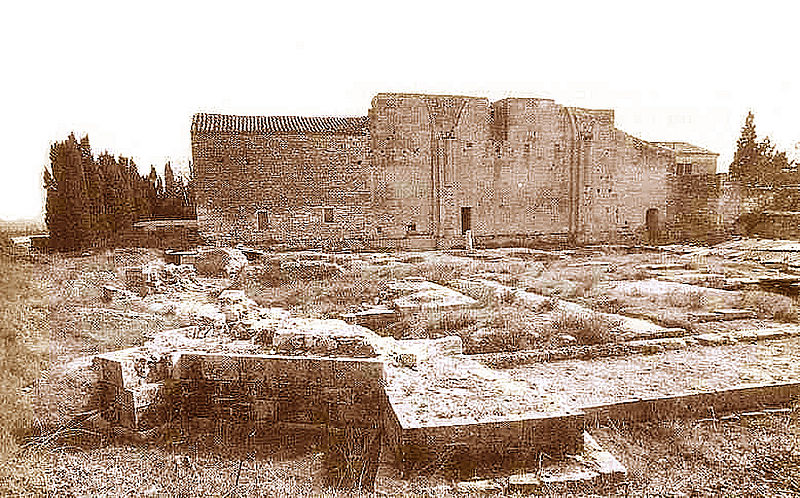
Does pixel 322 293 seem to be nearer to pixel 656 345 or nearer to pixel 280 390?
pixel 280 390

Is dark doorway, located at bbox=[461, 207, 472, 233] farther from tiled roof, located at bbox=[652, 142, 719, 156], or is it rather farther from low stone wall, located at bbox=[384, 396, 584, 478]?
low stone wall, located at bbox=[384, 396, 584, 478]

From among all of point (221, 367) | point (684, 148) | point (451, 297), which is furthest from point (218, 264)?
point (684, 148)

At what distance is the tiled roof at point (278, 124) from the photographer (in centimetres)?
2070

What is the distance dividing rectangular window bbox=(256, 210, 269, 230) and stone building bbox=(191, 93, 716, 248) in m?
0.04

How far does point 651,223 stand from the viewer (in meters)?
27.1

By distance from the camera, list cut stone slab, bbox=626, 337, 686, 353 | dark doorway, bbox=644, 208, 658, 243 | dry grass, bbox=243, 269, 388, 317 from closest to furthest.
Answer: cut stone slab, bbox=626, 337, 686, 353 < dry grass, bbox=243, 269, 388, 317 < dark doorway, bbox=644, 208, 658, 243

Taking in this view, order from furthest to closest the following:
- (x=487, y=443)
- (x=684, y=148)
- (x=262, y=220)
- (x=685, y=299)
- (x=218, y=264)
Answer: (x=684, y=148)
(x=262, y=220)
(x=218, y=264)
(x=685, y=299)
(x=487, y=443)

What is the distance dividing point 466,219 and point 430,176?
8.98ft

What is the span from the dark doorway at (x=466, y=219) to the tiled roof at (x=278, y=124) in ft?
19.8

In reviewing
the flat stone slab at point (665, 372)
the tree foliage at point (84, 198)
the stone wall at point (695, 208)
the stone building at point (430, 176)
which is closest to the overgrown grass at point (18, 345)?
the flat stone slab at point (665, 372)

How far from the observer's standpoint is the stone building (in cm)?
2106

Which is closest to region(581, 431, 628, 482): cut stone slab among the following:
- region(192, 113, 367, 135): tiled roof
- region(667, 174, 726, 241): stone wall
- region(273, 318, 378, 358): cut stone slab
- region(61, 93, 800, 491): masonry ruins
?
region(61, 93, 800, 491): masonry ruins

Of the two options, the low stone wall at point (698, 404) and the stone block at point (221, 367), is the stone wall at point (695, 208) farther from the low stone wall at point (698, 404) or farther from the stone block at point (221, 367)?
the stone block at point (221, 367)

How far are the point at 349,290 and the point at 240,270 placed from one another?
4466mm
